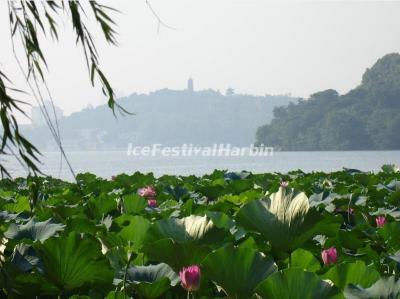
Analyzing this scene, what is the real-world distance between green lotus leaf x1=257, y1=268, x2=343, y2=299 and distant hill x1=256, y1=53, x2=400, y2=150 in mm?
91472

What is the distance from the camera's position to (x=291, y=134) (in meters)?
99.4

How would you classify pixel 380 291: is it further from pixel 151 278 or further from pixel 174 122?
pixel 174 122

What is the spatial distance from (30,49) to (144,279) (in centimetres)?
66

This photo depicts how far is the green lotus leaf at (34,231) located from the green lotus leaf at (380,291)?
36.2 inches

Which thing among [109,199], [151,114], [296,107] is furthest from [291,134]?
[109,199]

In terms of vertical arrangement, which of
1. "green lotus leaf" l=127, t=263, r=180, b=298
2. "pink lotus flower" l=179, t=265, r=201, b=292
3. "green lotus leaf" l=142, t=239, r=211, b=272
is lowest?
"green lotus leaf" l=127, t=263, r=180, b=298

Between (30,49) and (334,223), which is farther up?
(30,49)

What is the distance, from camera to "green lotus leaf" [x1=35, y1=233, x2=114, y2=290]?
4.70ft

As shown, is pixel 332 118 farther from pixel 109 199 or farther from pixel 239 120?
pixel 109 199

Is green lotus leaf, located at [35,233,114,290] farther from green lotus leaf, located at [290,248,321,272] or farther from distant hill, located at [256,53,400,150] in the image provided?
distant hill, located at [256,53,400,150]

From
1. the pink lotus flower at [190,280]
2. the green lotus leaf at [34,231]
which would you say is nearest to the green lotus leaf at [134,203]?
the green lotus leaf at [34,231]

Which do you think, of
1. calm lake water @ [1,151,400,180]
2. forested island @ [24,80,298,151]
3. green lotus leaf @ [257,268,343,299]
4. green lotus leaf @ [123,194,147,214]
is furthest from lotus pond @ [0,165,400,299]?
forested island @ [24,80,298,151]

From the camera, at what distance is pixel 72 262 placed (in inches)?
56.6

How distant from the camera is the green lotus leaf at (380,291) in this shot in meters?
1.14
